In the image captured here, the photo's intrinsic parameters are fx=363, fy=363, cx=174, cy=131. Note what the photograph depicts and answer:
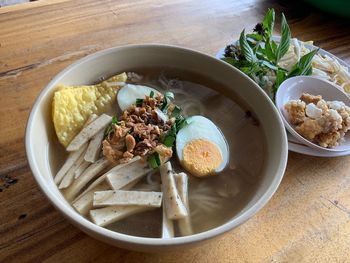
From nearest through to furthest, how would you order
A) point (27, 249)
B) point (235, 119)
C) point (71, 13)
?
point (27, 249)
point (235, 119)
point (71, 13)

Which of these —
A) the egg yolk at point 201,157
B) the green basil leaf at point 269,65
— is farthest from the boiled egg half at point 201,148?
the green basil leaf at point 269,65

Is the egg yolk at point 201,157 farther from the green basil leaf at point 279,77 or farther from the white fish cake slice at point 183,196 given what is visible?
the green basil leaf at point 279,77

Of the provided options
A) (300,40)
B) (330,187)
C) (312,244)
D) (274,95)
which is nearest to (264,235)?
(312,244)

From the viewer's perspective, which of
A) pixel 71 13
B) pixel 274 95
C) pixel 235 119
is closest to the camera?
pixel 235 119

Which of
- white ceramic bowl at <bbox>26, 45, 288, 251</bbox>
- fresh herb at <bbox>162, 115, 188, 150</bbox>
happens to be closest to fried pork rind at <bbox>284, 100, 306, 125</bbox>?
white ceramic bowl at <bbox>26, 45, 288, 251</bbox>

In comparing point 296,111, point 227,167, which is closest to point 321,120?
point 296,111

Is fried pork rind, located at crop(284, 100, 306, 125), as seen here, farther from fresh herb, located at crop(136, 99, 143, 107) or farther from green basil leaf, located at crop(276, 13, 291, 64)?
fresh herb, located at crop(136, 99, 143, 107)

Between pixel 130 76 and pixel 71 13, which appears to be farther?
pixel 71 13

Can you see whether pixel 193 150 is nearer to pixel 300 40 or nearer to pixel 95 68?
pixel 95 68
